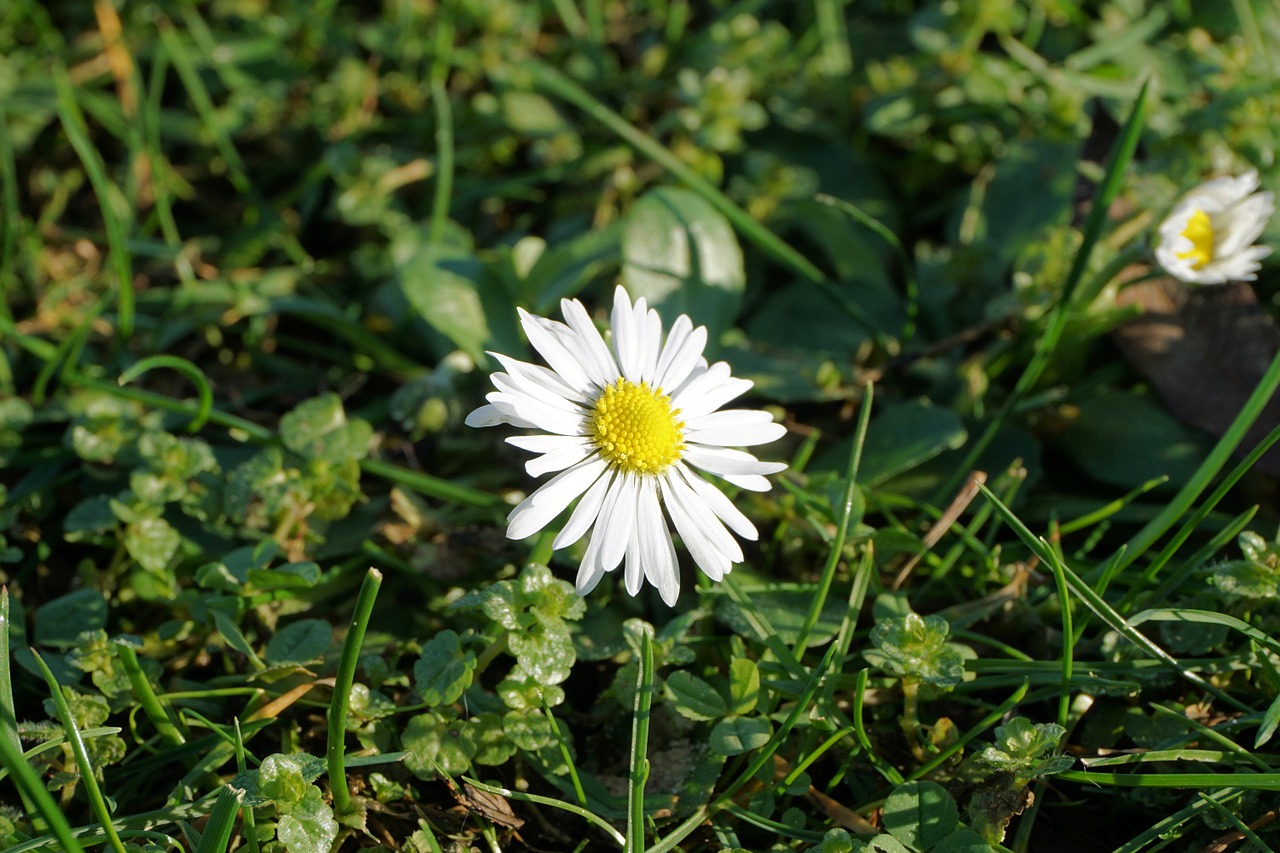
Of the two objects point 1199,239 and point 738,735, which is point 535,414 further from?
point 1199,239

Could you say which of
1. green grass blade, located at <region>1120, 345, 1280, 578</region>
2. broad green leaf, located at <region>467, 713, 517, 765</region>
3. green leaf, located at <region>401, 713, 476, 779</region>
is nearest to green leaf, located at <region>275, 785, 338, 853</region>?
green leaf, located at <region>401, 713, 476, 779</region>

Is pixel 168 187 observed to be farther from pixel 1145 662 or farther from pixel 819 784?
pixel 1145 662

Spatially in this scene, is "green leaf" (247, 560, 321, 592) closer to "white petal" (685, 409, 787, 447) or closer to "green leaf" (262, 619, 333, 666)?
"green leaf" (262, 619, 333, 666)

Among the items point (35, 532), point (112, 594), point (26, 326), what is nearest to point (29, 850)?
point (112, 594)

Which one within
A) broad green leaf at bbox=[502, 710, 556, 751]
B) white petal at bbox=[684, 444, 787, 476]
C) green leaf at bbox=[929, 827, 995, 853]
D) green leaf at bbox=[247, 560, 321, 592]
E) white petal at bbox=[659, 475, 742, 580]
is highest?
white petal at bbox=[684, 444, 787, 476]

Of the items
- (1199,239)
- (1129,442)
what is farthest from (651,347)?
(1199,239)

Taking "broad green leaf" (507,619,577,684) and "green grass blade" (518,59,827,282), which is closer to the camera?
"broad green leaf" (507,619,577,684)

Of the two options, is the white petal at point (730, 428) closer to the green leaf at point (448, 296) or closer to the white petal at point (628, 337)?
the white petal at point (628, 337)
